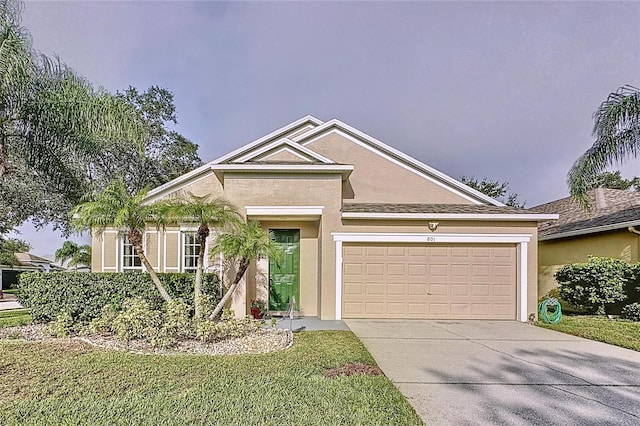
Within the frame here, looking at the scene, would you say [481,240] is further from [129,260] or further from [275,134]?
[129,260]

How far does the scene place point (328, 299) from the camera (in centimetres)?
1066

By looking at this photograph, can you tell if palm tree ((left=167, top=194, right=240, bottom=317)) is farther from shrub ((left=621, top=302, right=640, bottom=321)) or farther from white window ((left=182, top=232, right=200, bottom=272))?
shrub ((left=621, top=302, right=640, bottom=321))

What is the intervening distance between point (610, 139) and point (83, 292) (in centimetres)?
1622

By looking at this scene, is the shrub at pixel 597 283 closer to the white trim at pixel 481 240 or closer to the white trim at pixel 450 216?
the white trim at pixel 450 216

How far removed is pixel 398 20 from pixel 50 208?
754 inches

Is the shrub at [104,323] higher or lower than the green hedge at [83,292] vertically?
lower

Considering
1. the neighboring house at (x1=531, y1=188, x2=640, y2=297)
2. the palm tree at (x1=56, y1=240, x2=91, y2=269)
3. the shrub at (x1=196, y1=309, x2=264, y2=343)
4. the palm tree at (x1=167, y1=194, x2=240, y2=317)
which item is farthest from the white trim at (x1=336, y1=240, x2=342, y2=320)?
Answer: the palm tree at (x1=56, y1=240, x2=91, y2=269)

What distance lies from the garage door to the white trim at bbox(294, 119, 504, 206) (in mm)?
2553

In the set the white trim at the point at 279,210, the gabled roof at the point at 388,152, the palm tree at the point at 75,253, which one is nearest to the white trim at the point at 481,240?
the white trim at the point at 279,210

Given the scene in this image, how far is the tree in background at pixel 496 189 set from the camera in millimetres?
34344

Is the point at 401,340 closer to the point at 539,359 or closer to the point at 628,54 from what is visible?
the point at 539,359

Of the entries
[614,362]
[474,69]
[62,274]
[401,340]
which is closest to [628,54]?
[474,69]

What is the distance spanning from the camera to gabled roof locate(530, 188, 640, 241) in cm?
1360

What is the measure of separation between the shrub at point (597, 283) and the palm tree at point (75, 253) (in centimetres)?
2731
